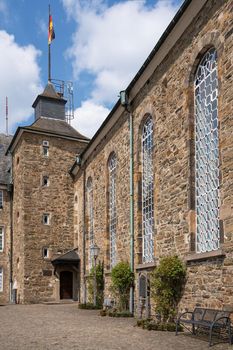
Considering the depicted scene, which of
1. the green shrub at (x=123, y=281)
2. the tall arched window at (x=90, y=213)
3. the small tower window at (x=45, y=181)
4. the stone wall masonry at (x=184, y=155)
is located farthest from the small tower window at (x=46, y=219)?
the green shrub at (x=123, y=281)

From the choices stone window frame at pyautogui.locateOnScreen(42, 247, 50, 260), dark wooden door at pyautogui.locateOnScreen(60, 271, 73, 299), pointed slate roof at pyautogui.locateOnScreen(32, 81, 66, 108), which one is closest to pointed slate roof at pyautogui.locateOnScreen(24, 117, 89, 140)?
pointed slate roof at pyautogui.locateOnScreen(32, 81, 66, 108)

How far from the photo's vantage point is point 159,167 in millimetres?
13984

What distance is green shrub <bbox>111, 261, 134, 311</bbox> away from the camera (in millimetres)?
15836

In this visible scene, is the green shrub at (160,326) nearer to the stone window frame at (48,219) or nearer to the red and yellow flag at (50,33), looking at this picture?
the stone window frame at (48,219)

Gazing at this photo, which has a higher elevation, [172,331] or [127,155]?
[127,155]

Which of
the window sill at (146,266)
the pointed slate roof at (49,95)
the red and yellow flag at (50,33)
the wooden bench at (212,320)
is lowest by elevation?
the wooden bench at (212,320)

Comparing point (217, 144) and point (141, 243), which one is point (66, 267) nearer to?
point (141, 243)

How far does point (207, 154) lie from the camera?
11.5m

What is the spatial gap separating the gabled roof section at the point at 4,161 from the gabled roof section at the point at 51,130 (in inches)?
85.1

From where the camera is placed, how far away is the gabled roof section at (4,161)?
105 feet

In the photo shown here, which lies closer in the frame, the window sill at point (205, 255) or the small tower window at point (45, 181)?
the window sill at point (205, 255)

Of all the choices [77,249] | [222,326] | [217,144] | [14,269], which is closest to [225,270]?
[222,326]

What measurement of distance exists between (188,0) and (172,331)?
7.91 metres

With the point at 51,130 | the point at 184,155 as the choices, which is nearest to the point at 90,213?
the point at 51,130
